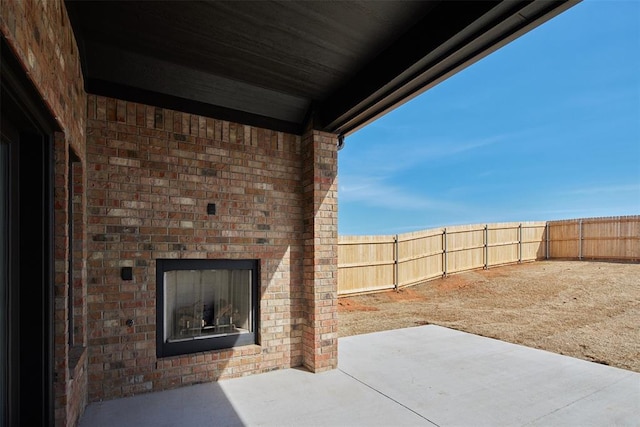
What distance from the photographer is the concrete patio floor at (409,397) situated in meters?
2.69

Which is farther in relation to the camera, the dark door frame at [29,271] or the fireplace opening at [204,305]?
the fireplace opening at [204,305]

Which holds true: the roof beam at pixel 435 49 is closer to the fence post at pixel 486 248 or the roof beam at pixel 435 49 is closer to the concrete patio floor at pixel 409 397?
the concrete patio floor at pixel 409 397

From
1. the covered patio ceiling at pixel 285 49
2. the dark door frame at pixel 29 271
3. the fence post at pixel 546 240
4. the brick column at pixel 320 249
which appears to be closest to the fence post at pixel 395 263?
the brick column at pixel 320 249

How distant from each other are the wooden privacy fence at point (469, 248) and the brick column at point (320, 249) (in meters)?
5.51

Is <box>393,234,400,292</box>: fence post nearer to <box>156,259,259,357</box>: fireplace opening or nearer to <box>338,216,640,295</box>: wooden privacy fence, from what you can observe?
<box>338,216,640,295</box>: wooden privacy fence

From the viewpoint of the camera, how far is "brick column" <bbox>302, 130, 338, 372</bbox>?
368 centimetres

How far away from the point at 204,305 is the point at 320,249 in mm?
1357

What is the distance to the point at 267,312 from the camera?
3.62 m

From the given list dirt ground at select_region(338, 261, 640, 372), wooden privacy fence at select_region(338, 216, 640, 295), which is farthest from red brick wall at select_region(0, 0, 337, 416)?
wooden privacy fence at select_region(338, 216, 640, 295)

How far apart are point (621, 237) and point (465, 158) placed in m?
6.63

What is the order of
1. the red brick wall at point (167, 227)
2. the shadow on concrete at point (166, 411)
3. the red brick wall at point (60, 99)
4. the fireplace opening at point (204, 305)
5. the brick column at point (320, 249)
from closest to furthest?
the red brick wall at point (60, 99)
the red brick wall at point (167, 227)
the shadow on concrete at point (166, 411)
the fireplace opening at point (204, 305)
the brick column at point (320, 249)

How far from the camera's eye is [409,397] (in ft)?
10.2

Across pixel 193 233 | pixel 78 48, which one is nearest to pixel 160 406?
pixel 193 233

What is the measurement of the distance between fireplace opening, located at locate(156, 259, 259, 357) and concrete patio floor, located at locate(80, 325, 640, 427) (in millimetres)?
419
